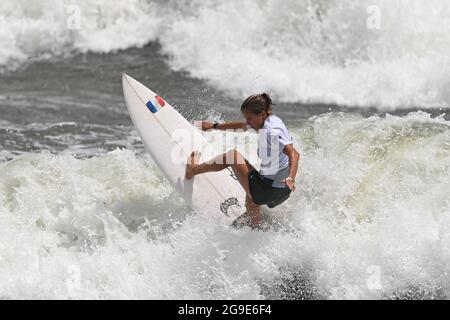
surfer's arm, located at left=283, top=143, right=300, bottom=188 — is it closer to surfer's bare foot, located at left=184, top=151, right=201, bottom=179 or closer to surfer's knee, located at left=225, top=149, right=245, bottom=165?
surfer's knee, located at left=225, top=149, right=245, bottom=165

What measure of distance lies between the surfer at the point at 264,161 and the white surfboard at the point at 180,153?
1.01 feet

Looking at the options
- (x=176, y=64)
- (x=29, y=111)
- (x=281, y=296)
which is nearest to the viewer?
(x=281, y=296)

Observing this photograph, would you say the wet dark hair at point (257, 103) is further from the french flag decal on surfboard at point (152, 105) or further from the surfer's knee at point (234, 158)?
the french flag decal on surfboard at point (152, 105)

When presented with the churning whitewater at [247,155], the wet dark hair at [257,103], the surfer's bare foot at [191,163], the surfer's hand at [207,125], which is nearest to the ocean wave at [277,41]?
the churning whitewater at [247,155]

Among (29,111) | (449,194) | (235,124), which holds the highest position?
(235,124)

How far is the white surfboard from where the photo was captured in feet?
21.0

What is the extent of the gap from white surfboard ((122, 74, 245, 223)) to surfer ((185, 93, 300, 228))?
307mm

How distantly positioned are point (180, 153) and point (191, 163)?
207 millimetres

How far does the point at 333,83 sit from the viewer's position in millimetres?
10047

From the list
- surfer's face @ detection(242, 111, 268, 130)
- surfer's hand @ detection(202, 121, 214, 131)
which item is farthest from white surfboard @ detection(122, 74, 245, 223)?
surfer's face @ detection(242, 111, 268, 130)

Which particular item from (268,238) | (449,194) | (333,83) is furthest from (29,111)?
(449,194)

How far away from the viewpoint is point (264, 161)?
5.70 metres

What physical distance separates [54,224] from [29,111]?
3.47 metres

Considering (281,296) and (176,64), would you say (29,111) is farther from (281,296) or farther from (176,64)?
(281,296)
